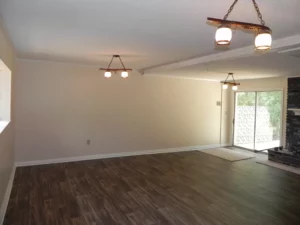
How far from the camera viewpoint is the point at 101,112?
593 centimetres

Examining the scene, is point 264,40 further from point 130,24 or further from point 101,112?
point 101,112

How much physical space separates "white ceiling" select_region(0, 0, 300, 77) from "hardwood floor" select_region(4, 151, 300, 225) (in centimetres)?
240

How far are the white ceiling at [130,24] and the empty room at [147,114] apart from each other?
0.02m

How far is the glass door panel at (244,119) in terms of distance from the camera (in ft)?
24.5

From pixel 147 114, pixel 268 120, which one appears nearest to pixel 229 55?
pixel 147 114

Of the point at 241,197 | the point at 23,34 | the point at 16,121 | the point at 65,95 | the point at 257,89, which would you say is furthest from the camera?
the point at 257,89

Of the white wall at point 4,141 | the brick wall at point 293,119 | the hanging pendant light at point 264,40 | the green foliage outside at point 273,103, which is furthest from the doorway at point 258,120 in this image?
the white wall at point 4,141

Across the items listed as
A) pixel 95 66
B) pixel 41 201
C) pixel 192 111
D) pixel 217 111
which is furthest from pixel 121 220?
pixel 217 111

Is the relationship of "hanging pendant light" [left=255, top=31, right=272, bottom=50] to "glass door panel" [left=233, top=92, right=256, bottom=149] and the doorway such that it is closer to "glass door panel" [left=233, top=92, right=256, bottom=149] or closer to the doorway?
the doorway

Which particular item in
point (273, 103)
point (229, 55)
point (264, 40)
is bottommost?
point (273, 103)

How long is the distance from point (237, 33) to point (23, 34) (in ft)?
9.34

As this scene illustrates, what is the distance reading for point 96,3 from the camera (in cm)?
204

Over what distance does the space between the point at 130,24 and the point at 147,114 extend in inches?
162

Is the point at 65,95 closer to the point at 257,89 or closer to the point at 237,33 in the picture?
the point at 237,33
